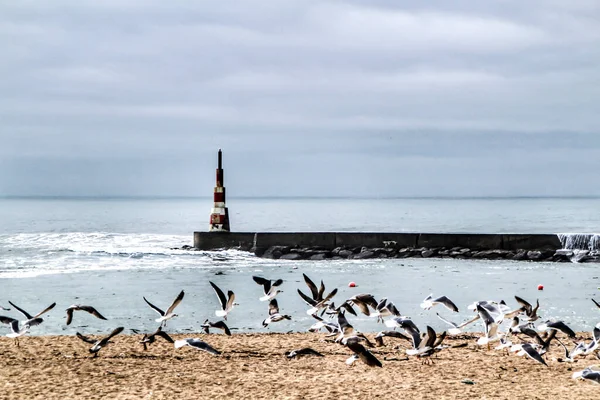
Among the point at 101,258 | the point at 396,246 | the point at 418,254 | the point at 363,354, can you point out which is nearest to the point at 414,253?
the point at 418,254

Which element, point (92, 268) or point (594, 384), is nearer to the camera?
point (594, 384)

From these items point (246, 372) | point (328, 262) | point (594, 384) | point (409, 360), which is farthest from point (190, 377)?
point (328, 262)

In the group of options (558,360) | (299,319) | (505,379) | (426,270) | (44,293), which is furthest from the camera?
(426,270)

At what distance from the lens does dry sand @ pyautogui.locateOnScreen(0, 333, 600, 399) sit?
605 cm

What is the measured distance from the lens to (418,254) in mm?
23656

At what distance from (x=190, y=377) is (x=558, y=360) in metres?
3.21

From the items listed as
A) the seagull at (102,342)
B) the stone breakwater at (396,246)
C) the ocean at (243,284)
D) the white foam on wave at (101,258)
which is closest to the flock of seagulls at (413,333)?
the seagull at (102,342)

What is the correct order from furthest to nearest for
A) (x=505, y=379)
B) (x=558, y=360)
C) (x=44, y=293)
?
(x=44, y=293)
(x=558, y=360)
(x=505, y=379)

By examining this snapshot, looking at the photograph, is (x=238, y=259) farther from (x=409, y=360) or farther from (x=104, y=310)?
(x=409, y=360)

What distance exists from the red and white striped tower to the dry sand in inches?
602

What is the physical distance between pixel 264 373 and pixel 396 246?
58.8ft

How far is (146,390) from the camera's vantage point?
20.1 ft

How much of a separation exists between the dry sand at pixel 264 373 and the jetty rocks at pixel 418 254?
49.8 ft

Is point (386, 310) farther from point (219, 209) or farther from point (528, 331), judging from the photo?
point (219, 209)
